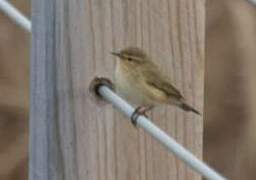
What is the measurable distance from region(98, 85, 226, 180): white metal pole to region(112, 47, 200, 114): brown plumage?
6 cm

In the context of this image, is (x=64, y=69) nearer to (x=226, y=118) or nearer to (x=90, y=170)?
(x=90, y=170)

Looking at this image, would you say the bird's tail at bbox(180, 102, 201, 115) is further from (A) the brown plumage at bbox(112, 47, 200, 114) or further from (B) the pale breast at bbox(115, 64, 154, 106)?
(B) the pale breast at bbox(115, 64, 154, 106)

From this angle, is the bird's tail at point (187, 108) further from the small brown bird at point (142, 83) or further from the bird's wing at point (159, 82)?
the bird's wing at point (159, 82)

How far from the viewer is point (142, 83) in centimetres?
266

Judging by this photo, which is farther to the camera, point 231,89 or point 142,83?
point 231,89

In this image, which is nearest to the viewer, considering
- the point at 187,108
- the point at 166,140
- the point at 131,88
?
the point at 166,140

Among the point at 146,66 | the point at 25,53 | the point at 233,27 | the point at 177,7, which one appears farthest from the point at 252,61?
the point at 177,7

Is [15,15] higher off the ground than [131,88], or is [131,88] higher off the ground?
[15,15]

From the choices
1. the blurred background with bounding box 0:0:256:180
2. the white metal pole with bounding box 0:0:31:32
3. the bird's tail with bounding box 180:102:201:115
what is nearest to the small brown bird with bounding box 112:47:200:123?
the bird's tail with bounding box 180:102:201:115

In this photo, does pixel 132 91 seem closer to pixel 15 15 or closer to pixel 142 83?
pixel 142 83

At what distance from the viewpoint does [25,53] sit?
488cm

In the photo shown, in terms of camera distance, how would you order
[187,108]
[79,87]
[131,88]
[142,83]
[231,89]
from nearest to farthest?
[79,87], [187,108], [131,88], [142,83], [231,89]

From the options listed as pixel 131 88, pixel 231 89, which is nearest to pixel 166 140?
pixel 131 88

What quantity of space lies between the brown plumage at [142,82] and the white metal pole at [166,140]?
2.4 inches
